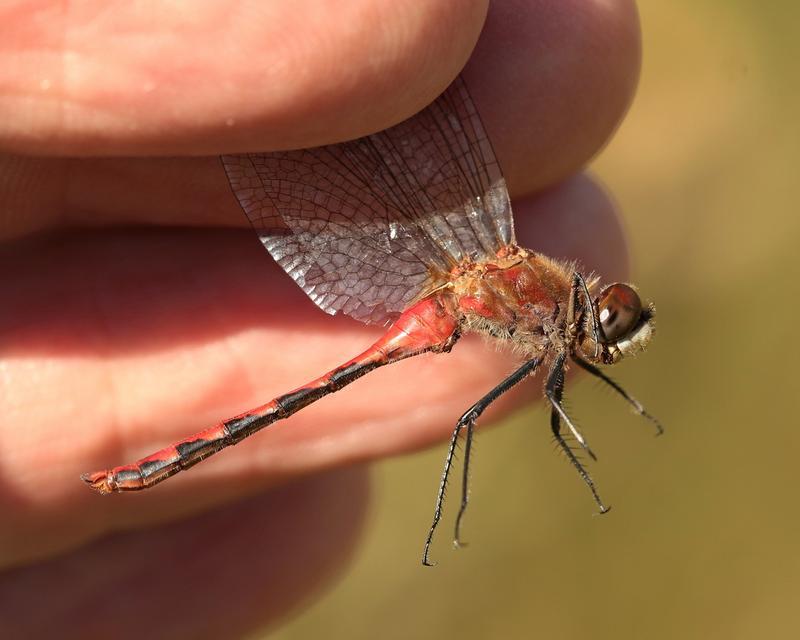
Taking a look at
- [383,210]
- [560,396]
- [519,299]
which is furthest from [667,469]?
[383,210]

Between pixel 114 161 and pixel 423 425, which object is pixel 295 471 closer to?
pixel 423 425

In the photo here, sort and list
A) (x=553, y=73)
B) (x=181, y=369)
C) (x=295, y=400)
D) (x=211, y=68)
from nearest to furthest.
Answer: (x=211, y=68) < (x=553, y=73) < (x=295, y=400) < (x=181, y=369)

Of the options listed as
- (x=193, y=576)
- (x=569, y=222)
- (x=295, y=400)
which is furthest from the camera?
(x=193, y=576)

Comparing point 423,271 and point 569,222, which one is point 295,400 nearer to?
point 423,271

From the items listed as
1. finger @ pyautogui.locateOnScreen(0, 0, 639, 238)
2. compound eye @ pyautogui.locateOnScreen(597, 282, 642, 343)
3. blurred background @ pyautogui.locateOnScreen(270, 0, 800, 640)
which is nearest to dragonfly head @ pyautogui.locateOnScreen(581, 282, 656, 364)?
compound eye @ pyautogui.locateOnScreen(597, 282, 642, 343)

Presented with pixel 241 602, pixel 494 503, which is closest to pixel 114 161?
pixel 241 602
